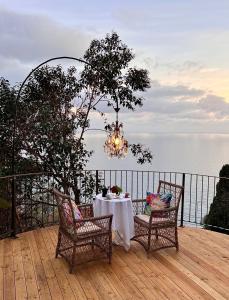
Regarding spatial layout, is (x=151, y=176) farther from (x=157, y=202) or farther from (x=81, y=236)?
(x=81, y=236)

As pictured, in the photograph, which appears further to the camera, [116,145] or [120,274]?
[116,145]

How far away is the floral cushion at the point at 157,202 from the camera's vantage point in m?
4.80

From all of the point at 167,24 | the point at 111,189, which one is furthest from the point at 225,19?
the point at 111,189

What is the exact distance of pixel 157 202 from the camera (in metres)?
4.86

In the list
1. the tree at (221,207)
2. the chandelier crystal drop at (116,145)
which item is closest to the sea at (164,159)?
the chandelier crystal drop at (116,145)

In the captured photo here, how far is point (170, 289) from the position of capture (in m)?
3.46

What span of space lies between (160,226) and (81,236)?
1.22 m

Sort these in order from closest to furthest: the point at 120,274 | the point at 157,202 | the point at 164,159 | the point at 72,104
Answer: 1. the point at 120,274
2. the point at 157,202
3. the point at 72,104
4. the point at 164,159

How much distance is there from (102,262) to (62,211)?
2.88ft

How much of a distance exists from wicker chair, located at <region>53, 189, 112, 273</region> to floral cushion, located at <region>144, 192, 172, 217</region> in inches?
37.4

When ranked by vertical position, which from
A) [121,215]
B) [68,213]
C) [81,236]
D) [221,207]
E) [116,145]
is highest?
[116,145]

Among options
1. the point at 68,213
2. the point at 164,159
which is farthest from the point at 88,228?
the point at 164,159

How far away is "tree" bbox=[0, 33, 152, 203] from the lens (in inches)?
280

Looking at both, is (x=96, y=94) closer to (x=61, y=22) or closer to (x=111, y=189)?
(x=61, y=22)
